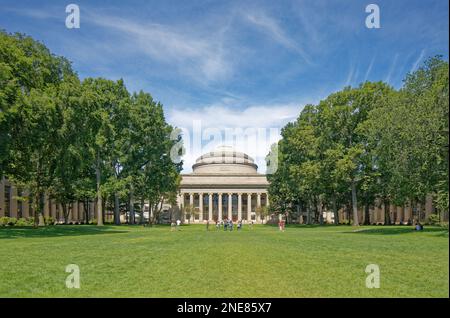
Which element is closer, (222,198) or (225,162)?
(222,198)

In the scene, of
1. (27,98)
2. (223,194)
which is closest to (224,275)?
(27,98)

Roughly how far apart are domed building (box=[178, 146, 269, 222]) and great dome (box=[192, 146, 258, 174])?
32cm

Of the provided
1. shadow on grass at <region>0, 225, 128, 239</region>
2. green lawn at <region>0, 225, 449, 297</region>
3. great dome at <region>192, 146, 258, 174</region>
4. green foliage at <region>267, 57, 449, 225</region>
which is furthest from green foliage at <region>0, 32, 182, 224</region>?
great dome at <region>192, 146, 258, 174</region>

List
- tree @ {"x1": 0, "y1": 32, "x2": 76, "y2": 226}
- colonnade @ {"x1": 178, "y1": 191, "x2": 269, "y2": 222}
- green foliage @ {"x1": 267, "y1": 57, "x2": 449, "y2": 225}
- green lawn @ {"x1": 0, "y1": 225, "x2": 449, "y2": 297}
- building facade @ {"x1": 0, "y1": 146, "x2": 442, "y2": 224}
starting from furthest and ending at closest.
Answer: colonnade @ {"x1": 178, "y1": 191, "x2": 269, "y2": 222}, building facade @ {"x1": 0, "y1": 146, "x2": 442, "y2": 224}, green foliage @ {"x1": 267, "y1": 57, "x2": 449, "y2": 225}, tree @ {"x1": 0, "y1": 32, "x2": 76, "y2": 226}, green lawn @ {"x1": 0, "y1": 225, "x2": 449, "y2": 297}

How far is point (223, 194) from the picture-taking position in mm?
126750

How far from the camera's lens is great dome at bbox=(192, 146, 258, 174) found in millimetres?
134250

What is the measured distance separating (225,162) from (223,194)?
1382 centimetres

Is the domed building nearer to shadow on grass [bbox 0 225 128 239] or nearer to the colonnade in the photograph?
the colonnade

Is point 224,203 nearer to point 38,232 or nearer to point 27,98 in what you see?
point 38,232

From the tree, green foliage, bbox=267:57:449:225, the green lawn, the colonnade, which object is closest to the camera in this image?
the green lawn

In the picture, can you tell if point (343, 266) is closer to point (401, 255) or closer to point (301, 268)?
point (301, 268)

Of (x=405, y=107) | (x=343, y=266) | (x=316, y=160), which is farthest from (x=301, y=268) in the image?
(x=316, y=160)

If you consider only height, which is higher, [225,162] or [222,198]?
[225,162]

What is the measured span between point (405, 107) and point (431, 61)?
431cm
